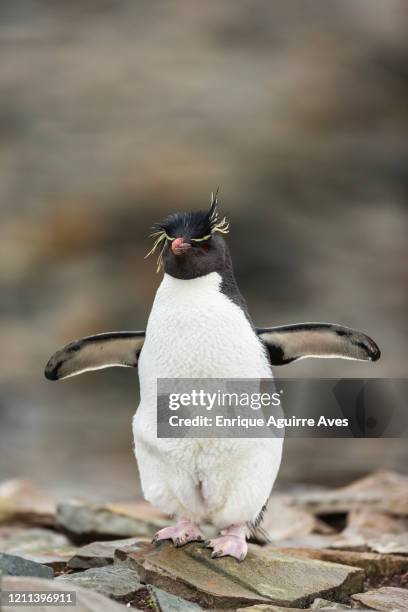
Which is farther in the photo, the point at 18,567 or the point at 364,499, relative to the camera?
the point at 364,499

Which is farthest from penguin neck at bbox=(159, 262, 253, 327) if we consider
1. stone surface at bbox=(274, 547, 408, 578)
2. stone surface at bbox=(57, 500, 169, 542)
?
stone surface at bbox=(57, 500, 169, 542)

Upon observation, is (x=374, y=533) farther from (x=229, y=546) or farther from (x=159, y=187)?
(x=159, y=187)

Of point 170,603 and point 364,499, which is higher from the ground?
point 364,499

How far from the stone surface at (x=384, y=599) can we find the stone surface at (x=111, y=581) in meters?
0.47

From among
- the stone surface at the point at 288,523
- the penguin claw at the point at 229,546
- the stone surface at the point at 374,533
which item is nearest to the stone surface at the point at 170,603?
the penguin claw at the point at 229,546

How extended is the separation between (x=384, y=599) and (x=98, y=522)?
1.11 meters

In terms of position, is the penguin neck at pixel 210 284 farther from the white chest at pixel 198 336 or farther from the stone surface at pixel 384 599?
the stone surface at pixel 384 599

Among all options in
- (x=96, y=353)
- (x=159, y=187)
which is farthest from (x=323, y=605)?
(x=159, y=187)

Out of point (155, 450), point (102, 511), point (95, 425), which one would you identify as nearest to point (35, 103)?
point (95, 425)

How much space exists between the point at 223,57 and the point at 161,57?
561mm

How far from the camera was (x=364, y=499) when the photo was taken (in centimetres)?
307

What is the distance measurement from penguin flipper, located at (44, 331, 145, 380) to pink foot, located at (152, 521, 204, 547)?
17.1 inches

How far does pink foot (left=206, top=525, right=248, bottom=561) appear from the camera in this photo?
1.86m

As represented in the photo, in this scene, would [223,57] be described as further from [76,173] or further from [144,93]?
[76,173]
